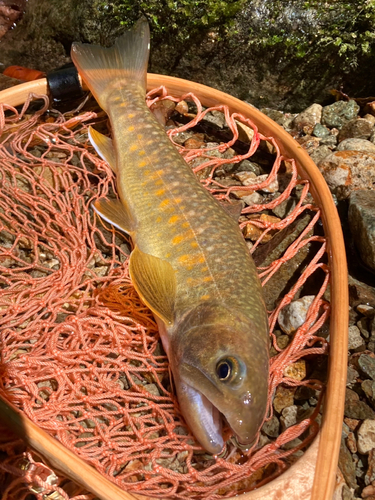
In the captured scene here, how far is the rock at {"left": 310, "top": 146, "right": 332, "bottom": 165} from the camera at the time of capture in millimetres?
4629

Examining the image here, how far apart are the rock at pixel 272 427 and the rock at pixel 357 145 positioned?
2.95 m

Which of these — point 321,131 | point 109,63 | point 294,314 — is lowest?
point 294,314

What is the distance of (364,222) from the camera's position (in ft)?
11.9

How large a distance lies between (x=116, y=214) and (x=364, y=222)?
85.0 inches

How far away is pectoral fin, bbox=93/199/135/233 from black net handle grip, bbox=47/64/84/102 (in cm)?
140

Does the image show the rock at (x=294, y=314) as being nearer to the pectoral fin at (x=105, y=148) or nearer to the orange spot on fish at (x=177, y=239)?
the orange spot on fish at (x=177, y=239)

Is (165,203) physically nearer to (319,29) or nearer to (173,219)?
(173,219)

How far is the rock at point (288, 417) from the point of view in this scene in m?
2.99

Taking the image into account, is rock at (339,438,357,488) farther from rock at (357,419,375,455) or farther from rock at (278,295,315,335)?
rock at (278,295,315,335)

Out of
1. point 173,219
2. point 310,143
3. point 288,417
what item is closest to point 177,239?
point 173,219

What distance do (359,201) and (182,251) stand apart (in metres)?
1.92

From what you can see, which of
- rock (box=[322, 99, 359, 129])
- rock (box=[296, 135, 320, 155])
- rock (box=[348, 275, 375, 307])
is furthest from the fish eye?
rock (box=[322, 99, 359, 129])

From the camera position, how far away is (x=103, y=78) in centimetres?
373

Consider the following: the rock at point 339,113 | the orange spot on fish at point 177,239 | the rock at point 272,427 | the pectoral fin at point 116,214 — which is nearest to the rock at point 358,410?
the rock at point 272,427
